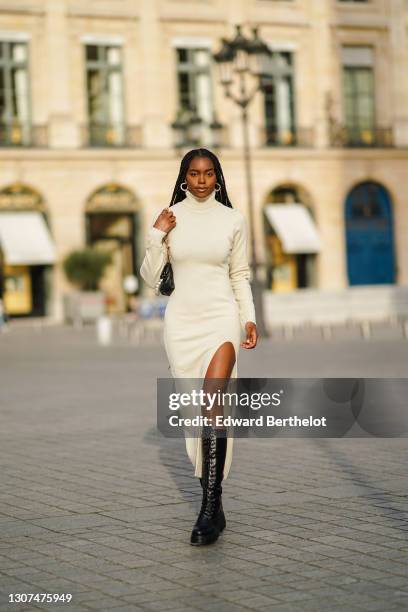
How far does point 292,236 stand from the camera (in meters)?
45.2

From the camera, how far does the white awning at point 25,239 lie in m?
40.9

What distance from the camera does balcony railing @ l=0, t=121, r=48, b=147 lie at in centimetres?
4197

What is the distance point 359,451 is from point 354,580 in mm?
4169

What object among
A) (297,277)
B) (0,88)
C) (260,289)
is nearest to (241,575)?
(260,289)

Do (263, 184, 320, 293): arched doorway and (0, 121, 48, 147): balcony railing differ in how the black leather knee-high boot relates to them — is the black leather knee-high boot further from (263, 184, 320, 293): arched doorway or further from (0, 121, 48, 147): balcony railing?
(263, 184, 320, 293): arched doorway

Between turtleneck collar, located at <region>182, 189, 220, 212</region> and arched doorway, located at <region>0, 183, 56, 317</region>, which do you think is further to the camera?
arched doorway, located at <region>0, 183, 56, 317</region>

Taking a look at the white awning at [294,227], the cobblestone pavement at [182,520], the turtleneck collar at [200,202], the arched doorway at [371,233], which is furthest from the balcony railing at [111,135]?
the turtleneck collar at [200,202]

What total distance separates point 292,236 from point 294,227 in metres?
0.42

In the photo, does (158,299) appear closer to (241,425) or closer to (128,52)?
(128,52)

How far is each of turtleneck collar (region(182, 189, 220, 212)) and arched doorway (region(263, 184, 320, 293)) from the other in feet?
127

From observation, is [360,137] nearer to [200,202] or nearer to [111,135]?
[111,135]

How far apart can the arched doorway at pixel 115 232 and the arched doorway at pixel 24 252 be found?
198 centimetres

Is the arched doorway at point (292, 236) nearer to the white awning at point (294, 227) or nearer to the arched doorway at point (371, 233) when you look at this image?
the white awning at point (294, 227)

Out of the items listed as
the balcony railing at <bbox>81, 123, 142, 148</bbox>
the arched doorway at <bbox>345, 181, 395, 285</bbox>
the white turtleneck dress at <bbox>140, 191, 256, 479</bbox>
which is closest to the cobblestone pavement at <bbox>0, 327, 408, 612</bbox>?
the white turtleneck dress at <bbox>140, 191, 256, 479</bbox>
